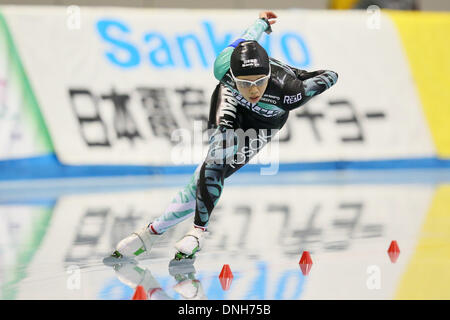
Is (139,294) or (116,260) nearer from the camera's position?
(139,294)

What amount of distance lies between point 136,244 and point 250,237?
140 centimetres

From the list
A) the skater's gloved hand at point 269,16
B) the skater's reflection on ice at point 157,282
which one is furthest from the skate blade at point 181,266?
the skater's gloved hand at point 269,16

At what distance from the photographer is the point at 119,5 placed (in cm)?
1524

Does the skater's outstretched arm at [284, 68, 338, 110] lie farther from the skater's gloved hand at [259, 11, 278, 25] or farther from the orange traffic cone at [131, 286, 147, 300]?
the orange traffic cone at [131, 286, 147, 300]

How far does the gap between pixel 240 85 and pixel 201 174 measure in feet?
2.50

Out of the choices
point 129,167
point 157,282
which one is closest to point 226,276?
point 157,282

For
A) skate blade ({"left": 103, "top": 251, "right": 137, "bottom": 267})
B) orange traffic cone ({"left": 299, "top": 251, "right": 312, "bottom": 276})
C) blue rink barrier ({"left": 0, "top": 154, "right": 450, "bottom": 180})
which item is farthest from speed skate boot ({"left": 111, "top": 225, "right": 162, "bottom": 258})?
blue rink barrier ({"left": 0, "top": 154, "right": 450, "bottom": 180})

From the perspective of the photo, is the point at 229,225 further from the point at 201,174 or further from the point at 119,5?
the point at 119,5

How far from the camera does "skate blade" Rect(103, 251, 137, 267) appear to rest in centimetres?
603

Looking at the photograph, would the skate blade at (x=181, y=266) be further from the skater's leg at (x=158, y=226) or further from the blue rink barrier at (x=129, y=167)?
the blue rink barrier at (x=129, y=167)

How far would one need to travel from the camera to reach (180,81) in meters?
11.7

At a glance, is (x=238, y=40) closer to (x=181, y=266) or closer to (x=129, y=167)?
(x=181, y=266)

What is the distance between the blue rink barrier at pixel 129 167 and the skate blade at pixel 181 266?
5.26m
